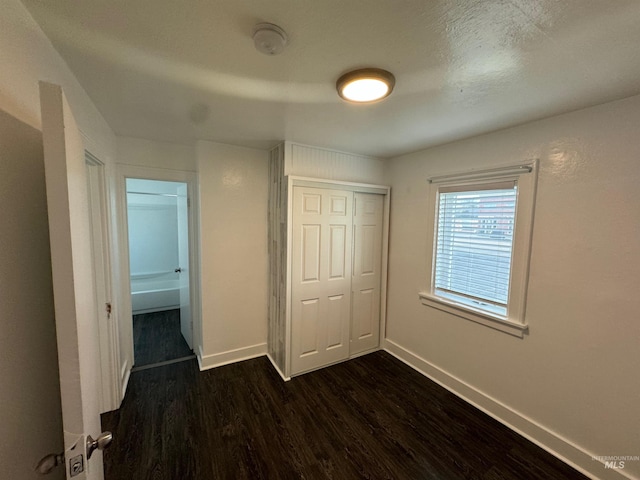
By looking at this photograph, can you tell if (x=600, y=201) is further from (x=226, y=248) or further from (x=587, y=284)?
(x=226, y=248)

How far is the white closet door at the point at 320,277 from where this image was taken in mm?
2605

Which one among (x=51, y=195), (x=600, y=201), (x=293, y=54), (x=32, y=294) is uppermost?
(x=293, y=54)

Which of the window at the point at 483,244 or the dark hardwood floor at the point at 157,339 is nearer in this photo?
the window at the point at 483,244

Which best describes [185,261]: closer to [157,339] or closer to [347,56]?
[157,339]

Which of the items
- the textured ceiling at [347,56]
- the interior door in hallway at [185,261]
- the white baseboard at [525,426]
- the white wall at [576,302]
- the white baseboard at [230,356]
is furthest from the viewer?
the interior door in hallway at [185,261]

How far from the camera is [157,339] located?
343 centimetres

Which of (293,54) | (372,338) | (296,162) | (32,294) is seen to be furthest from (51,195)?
(372,338)

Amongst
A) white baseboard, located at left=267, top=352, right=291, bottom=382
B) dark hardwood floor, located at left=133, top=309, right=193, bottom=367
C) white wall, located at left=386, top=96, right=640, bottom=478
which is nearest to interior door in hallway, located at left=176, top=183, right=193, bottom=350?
dark hardwood floor, located at left=133, top=309, right=193, bottom=367

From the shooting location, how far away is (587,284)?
5.54 ft

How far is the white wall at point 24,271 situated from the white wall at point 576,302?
2.77 metres

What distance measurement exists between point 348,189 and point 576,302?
205cm

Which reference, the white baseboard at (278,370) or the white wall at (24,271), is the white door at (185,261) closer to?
the white baseboard at (278,370)

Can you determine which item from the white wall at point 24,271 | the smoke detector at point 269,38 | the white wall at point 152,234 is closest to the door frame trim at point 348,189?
the smoke detector at point 269,38

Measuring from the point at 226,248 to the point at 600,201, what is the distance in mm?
3040
